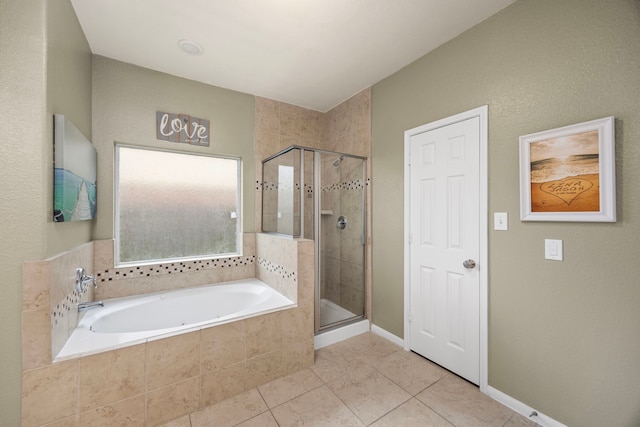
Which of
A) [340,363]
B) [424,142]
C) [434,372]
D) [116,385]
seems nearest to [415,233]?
[424,142]

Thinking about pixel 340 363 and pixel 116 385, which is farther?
pixel 340 363

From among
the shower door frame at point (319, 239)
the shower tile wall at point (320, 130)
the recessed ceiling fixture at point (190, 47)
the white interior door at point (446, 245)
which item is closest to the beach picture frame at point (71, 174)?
the recessed ceiling fixture at point (190, 47)

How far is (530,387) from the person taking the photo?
1.62 meters

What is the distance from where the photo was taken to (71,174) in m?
1.58

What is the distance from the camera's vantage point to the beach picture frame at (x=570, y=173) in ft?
4.33

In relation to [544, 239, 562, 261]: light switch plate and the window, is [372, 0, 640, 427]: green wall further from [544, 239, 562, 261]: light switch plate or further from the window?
the window

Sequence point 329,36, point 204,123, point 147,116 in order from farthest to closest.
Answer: point 204,123
point 147,116
point 329,36

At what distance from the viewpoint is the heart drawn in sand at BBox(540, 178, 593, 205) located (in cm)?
140

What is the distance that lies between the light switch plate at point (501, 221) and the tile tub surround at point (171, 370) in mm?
1396

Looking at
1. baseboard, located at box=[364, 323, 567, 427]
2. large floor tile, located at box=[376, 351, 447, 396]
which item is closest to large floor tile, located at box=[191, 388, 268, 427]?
large floor tile, located at box=[376, 351, 447, 396]

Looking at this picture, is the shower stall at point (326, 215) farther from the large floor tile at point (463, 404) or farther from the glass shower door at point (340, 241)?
the large floor tile at point (463, 404)

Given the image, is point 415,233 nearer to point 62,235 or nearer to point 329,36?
point 329,36

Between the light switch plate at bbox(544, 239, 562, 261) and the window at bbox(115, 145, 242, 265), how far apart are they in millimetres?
2630

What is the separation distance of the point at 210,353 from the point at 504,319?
2.00 meters
